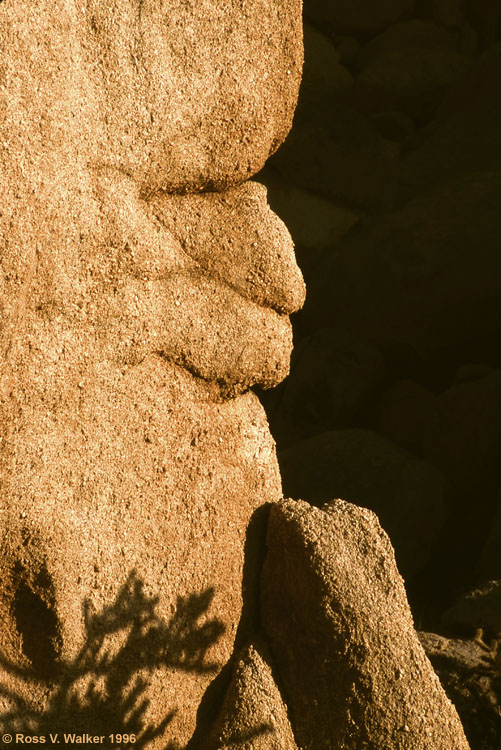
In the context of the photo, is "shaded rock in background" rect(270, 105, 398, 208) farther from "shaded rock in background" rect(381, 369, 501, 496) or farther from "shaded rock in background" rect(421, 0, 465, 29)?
"shaded rock in background" rect(381, 369, 501, 496)

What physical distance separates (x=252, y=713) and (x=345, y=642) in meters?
0.29

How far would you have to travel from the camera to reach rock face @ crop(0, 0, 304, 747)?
2449mm

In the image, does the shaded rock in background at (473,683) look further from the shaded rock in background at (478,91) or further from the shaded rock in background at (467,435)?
the shaded rock in background at (478,91)

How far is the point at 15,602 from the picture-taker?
2500mm

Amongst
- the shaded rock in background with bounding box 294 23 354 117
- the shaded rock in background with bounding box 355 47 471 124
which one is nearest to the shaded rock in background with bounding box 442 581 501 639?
the shaded rock in background with bounding box 294 23 354 117

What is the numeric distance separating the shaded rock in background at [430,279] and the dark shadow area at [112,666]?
3628 millimetres

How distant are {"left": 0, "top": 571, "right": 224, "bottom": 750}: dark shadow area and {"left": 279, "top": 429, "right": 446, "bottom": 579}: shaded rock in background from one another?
2.43 meters

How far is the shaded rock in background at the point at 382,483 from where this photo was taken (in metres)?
5.08

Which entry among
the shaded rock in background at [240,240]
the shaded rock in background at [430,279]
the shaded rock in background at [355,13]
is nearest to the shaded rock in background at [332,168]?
the shaded rock in background at [430,279]

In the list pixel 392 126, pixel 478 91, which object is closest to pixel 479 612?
pixel 478 91

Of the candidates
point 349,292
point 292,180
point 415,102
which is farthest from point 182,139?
point 415,102

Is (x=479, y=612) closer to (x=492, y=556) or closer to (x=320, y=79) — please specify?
(x=492, y=556)

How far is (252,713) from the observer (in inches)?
109

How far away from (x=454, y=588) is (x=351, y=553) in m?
2.40
